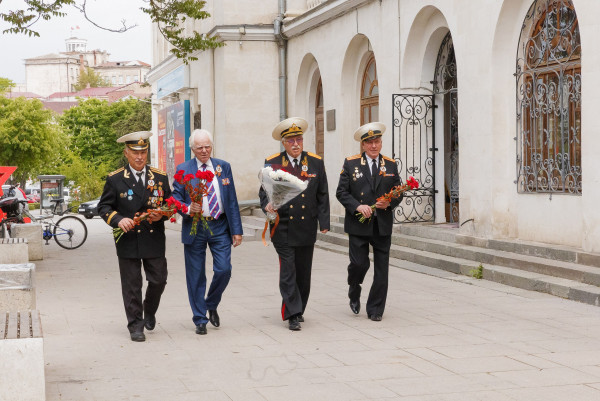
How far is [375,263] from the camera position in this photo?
29.6 ft

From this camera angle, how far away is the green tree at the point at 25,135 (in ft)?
182

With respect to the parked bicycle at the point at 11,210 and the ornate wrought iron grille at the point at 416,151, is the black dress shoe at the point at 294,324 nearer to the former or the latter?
the ornate wrought iron grille at the point at 416,151

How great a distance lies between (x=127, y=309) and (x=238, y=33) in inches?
615

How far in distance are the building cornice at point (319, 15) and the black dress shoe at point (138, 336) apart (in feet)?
36.2

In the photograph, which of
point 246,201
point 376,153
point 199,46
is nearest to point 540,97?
point 376,153

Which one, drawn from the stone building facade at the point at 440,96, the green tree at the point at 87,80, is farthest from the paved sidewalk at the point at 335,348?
the green tree at the point at 87,80

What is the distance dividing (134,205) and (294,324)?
5.94 ft

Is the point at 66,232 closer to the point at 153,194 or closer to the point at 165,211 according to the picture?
the point at 153,194

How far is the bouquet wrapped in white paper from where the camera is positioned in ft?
27.5

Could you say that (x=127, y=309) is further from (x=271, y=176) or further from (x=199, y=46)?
(x=199, y=46)

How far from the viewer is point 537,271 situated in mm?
11141

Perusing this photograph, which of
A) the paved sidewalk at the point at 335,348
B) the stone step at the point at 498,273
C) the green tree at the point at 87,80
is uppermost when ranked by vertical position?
the green tree at the point at 87,80

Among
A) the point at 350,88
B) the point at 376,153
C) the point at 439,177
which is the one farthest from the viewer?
the point at 350,88

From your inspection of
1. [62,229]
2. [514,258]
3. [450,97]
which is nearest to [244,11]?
[62,229]
